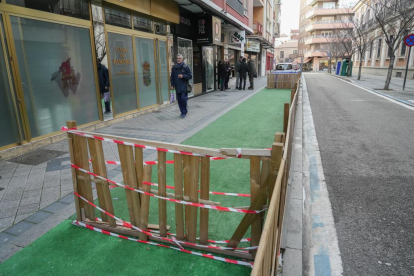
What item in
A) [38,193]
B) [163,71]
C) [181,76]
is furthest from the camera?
[163,71]

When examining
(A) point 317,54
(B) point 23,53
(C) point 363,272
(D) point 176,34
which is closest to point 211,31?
(D) point 176,34

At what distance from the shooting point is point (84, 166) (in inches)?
120

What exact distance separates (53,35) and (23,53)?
0.95 meters

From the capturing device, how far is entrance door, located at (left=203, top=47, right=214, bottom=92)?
16078 mm

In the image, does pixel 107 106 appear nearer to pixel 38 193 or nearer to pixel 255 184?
pixel 38 193

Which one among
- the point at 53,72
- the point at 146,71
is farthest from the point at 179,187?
the point at 146,71

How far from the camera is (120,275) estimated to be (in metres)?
2.43

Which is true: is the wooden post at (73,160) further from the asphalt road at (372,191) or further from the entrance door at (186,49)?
the entrance door at (186,49)

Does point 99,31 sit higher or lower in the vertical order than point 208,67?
higher

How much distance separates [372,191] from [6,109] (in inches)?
260

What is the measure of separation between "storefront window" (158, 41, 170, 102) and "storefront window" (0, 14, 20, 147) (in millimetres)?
6000

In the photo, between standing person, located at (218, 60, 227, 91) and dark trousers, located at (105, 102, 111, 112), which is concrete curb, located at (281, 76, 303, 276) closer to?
dark trousers, located at (105, 102, 111, 112)

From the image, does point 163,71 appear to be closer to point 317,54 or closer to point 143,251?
point 143,251

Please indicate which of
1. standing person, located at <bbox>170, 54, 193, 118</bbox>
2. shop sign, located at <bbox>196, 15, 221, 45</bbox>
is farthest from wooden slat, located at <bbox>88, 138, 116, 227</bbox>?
shop sign, located at <bbox>196, 15, 221, 45</bbox>
